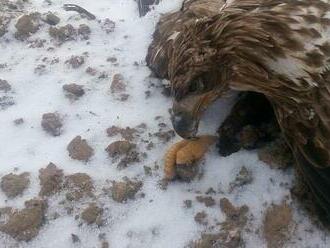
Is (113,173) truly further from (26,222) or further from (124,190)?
(26,222)

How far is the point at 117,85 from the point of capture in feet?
8.76

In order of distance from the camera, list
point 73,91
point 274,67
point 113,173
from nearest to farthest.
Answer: point 274,67, point 113,173, point 73,91

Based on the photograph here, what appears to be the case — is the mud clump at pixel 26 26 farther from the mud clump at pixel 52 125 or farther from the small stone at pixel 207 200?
the small stone at pixel 207 200

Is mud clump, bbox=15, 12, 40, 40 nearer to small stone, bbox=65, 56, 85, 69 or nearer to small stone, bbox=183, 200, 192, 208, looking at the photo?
small stone, bbox=65, 56, 85, 69

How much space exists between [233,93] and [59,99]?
2.65ft

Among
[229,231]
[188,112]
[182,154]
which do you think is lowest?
[229,231]

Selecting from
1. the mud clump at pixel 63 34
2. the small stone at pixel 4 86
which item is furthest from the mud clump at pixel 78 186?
the mud clump at pixel 63 34

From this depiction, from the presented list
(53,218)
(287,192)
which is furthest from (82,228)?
(287,192)

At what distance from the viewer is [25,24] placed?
2.97 m

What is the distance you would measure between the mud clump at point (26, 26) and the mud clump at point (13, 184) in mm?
972

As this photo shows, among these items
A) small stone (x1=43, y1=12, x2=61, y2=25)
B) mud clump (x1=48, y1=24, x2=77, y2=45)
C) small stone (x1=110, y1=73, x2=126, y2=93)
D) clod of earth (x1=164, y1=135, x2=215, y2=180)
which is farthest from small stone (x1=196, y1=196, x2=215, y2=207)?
small stone (x1=43, y1=12, x2=61, y2=25)

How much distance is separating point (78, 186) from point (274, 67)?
0.89 m

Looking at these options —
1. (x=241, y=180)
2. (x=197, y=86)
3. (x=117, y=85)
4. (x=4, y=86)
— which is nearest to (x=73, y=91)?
(x=117, y=85)

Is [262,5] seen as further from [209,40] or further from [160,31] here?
[160,31]
